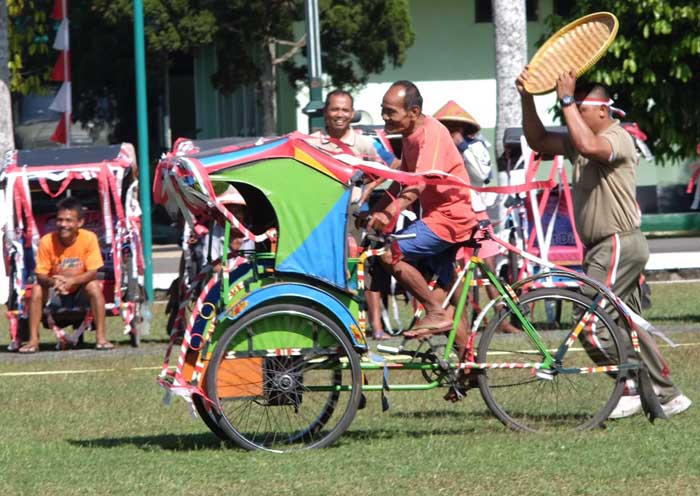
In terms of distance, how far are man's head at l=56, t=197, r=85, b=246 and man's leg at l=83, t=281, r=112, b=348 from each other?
17.4 inches

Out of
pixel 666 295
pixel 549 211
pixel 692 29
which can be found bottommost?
pixel 666 295

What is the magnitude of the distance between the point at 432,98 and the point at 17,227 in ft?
66.2

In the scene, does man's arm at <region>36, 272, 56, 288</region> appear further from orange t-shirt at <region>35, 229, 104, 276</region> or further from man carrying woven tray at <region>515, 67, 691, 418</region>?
man carrying woven tray at <region>515, 67, 691, 418</region>

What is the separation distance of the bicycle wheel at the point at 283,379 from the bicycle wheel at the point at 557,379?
77cm

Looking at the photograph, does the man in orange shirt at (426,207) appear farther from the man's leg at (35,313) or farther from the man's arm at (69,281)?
the man's leg at (35,313)

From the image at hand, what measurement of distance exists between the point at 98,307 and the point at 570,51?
251 inches

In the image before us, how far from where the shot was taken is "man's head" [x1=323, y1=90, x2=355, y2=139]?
1122 cm

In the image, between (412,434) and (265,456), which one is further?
(412,434)

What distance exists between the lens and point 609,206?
8188 mm

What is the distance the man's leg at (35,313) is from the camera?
1315 cm

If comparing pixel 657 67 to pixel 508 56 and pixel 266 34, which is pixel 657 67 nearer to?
pixel 266 34

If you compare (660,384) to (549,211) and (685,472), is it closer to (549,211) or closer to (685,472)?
(685,472)

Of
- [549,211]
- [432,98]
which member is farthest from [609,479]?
[432,98]

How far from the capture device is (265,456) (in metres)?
7.65
